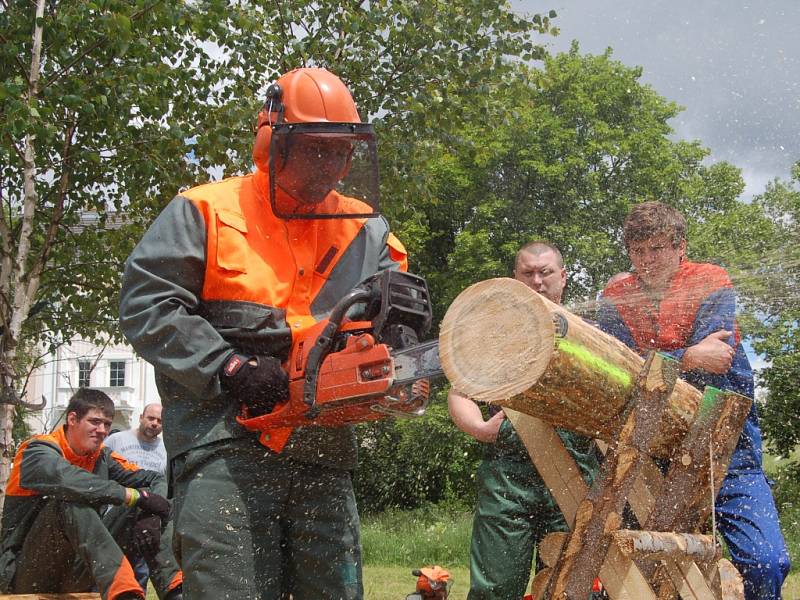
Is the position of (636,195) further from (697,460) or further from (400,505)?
(697,460)

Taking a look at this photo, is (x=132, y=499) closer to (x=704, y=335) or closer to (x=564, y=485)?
(x=564, y=485)

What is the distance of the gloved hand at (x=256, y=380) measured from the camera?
2469 mm

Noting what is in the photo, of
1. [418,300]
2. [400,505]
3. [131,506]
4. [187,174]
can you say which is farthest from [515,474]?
[400,505]

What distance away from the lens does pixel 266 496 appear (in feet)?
8.32

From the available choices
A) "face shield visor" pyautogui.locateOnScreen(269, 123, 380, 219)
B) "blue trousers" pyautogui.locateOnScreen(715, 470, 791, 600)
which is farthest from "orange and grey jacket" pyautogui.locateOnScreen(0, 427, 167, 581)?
"blue trousers" pyautogui.locateOnScreen(715, 470, 791, 600)

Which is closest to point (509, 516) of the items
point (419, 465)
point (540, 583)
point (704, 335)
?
→ point (540, 583)

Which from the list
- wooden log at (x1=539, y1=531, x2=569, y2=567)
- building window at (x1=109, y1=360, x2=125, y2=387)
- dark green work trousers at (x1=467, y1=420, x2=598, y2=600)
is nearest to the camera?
wooden log at (x1=539, y1=531, x2=569, y2=567)

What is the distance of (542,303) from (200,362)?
956 mm

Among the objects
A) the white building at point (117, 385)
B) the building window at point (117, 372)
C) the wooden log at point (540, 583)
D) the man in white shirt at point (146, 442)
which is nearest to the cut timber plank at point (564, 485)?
the wooden log at point (540, 583)

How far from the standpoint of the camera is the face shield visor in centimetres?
265

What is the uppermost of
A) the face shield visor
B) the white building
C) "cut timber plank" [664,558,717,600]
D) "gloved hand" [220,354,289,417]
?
the face shield visor

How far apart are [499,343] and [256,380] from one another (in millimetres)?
700

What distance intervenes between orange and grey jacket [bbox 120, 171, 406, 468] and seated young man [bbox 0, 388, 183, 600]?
2721 millimetres

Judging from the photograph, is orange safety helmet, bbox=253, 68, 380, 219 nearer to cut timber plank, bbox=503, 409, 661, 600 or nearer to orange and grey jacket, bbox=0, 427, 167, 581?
cut timber plank, bbox=503, 409, 661, 600
